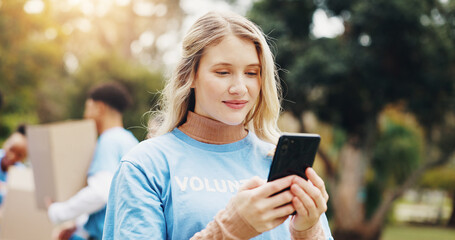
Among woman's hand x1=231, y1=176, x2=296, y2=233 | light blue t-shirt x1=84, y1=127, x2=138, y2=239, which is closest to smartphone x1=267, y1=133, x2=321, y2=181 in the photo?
woman's hand x1=231, y1=176, x2=296, y2=233

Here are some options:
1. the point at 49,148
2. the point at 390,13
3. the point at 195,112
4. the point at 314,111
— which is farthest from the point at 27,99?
the point at 195,112

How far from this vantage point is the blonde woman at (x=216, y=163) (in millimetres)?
1406

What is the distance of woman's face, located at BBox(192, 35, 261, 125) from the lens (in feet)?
5.43


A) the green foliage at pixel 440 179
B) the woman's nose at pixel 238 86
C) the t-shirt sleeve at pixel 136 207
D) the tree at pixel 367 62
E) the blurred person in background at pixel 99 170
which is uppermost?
the tree at pixel 367 62

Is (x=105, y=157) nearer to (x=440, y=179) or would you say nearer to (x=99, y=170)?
(x=99, y=170)

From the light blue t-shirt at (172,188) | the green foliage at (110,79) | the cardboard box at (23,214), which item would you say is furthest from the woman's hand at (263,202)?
the green foliage at (110,79)

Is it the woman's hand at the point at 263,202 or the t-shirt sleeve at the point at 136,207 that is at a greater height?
the woman's hand at the point at 263,202

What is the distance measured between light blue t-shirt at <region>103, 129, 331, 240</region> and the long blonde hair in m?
0.15

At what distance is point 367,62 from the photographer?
10.5 m

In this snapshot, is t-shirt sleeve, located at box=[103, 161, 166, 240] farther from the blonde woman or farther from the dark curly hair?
the dark curly hair

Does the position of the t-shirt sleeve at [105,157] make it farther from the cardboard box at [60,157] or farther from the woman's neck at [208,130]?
the woman's neck at [208,130]

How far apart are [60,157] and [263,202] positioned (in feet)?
8.65

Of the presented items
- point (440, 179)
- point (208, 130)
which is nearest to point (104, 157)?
point (208, 130)

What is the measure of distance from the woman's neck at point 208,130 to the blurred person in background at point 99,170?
1.85 metres
